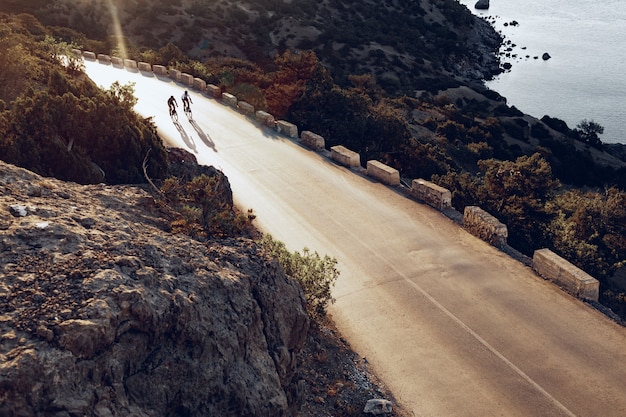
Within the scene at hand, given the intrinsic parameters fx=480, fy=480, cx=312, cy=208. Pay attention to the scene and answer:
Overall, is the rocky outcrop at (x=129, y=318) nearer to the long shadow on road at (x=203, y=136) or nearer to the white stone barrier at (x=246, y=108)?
the long shadow on road at (x=203, y=136)

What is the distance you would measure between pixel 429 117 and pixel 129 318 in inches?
1627

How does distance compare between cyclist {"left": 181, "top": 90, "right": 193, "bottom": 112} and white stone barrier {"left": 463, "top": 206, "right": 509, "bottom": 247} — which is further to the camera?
cyclist {"left": 181, "top": 90, "right": 193, "bottom": 112}

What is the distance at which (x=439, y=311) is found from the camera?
1179 cm

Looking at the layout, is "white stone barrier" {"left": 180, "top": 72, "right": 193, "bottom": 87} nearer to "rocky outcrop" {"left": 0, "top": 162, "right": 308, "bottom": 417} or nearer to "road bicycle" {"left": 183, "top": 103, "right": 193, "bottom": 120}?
"road bicycle" {"left": 183, "top": 103, "right": 193, "bottom": 120}

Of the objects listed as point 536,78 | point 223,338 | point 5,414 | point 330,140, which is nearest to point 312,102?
point 330,140

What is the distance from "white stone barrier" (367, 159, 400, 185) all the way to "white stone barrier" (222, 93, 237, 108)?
11.6 m

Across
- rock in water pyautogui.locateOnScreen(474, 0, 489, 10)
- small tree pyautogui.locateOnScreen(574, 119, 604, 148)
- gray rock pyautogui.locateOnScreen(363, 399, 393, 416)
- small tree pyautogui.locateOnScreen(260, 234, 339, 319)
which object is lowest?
gray rock pyautogui.locateOnScreen(363, 399, 393, 416)

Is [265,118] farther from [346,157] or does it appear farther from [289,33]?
[289,33]

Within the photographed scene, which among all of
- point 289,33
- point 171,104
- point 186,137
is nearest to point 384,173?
point 186,137

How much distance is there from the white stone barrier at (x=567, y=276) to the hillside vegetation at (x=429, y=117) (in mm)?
3625

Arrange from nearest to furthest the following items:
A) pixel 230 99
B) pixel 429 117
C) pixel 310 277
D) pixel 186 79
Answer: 1. pixel 310 277
2. pixel 230 99
3. pixel 186 79
4. pixel 429 117

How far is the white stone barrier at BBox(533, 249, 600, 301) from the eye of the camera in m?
12.3

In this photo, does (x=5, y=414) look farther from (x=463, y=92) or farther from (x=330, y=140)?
(x=463, y=92)

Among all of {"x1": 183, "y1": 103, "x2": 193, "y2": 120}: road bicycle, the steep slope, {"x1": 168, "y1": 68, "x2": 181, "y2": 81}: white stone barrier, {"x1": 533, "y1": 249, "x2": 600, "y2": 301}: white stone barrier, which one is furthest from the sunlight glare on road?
{"x1": 533, "y1": 249, "x2": 600, "y2": 301}: white stone barrier
